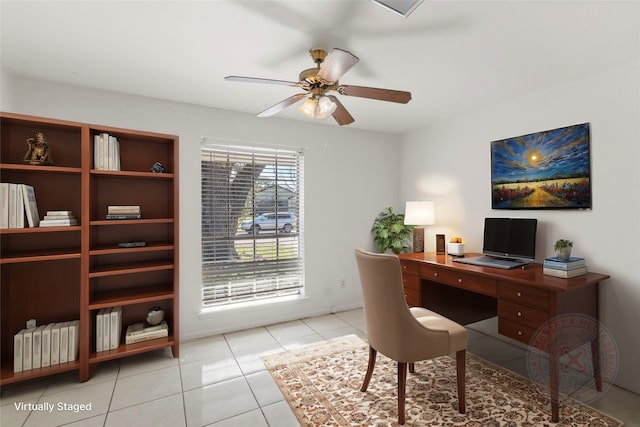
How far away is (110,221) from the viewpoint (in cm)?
Answer: 244

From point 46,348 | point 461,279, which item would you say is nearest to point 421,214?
point 461,279

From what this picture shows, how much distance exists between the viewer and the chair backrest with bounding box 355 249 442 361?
1.86 metres

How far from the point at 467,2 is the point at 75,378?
3665 millimetres

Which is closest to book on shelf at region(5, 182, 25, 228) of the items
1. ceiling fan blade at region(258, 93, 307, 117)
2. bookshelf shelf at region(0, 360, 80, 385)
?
bookshelf shelf at region(0, 360, 80, 385)

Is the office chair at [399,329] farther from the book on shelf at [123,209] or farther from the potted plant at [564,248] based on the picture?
the book on shelf at [123,209]

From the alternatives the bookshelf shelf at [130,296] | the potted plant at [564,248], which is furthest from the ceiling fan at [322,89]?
the bookshelf shelf at [130,296]

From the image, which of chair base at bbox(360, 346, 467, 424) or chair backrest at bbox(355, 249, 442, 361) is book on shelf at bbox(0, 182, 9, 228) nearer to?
chair backrest at bbox(355, 249, 442, 361)

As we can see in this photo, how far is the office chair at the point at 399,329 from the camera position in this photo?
6.11ft

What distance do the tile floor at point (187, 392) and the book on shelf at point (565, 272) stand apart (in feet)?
2.83

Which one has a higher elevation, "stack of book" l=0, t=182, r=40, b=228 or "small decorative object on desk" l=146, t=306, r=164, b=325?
"stack of book" l=0, t=182, r=40, b=228

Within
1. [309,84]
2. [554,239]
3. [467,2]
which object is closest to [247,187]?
[309,84]

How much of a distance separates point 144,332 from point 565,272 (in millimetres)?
3342

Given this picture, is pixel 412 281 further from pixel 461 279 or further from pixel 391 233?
Answer: pixel 391 233

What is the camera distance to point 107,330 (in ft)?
8.14
